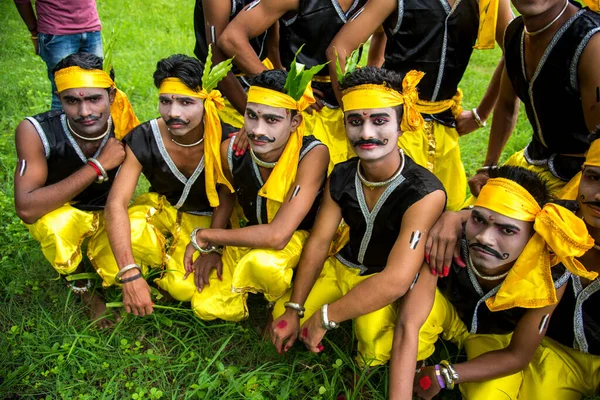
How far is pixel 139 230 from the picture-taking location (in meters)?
3.52

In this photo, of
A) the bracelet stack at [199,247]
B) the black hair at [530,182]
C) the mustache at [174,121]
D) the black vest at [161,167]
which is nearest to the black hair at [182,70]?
the mustache at [174,121]

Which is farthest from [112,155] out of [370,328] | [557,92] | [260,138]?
[557,92]

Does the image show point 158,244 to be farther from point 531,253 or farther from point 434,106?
point 531,253

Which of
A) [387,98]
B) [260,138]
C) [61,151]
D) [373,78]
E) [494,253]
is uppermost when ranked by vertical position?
[373,78]

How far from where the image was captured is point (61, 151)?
11.5 feet

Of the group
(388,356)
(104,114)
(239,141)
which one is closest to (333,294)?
(388,356)

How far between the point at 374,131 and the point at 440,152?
111cm

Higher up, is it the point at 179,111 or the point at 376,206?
the point at 179,111

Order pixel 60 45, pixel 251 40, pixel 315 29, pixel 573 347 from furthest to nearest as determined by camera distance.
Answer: pixel 60 45 < pixel 251 40 < pixel 315 29 < pixel 573 347

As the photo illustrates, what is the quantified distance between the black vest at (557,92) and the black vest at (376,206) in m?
0.79

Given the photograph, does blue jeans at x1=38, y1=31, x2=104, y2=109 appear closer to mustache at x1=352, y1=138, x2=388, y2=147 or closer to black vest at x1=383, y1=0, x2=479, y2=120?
black vest at x1=383, y1=0, x2=479, y2=120

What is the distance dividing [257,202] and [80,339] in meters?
1.37

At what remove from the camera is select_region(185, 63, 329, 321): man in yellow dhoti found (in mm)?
3105

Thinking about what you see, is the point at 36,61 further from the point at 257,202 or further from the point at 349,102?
the point at 349,102
